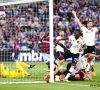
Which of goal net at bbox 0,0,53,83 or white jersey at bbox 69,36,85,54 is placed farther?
goal net at bbox 0,0,53,83

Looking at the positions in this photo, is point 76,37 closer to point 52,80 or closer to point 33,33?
point 52,80

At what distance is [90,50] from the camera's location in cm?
1709

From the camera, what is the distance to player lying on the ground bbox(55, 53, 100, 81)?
51.8 ft

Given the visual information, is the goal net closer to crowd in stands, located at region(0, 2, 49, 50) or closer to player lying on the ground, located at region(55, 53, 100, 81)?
crowd in stands, located at region(0, 2, 49, 50)

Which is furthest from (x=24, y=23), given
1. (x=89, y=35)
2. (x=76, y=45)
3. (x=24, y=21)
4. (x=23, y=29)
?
(x=76, y=45)

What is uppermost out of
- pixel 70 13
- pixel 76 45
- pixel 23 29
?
pixel 70 13

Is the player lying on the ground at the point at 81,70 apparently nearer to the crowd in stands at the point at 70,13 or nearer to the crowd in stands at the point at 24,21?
the crowd in stands at the point at 24,21

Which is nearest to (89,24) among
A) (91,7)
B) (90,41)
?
(90,41)

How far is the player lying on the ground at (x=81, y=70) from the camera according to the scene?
1580 cm

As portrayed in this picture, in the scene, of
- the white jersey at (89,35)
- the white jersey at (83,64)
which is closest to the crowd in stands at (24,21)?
the white jersey at (89,35)

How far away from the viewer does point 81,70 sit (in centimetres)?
1656

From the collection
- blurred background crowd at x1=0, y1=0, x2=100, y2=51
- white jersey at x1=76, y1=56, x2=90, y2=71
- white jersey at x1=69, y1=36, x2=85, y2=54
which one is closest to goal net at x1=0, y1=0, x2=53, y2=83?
blurred background crowd at x1=0, y1=0, x2=100, y2=51

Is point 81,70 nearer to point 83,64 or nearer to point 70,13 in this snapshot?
point 83,64

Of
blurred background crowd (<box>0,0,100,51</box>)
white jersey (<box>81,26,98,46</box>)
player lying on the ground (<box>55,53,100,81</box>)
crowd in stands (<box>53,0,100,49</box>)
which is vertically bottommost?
player lying on the ground (<box>55,53,100,81</box>)
